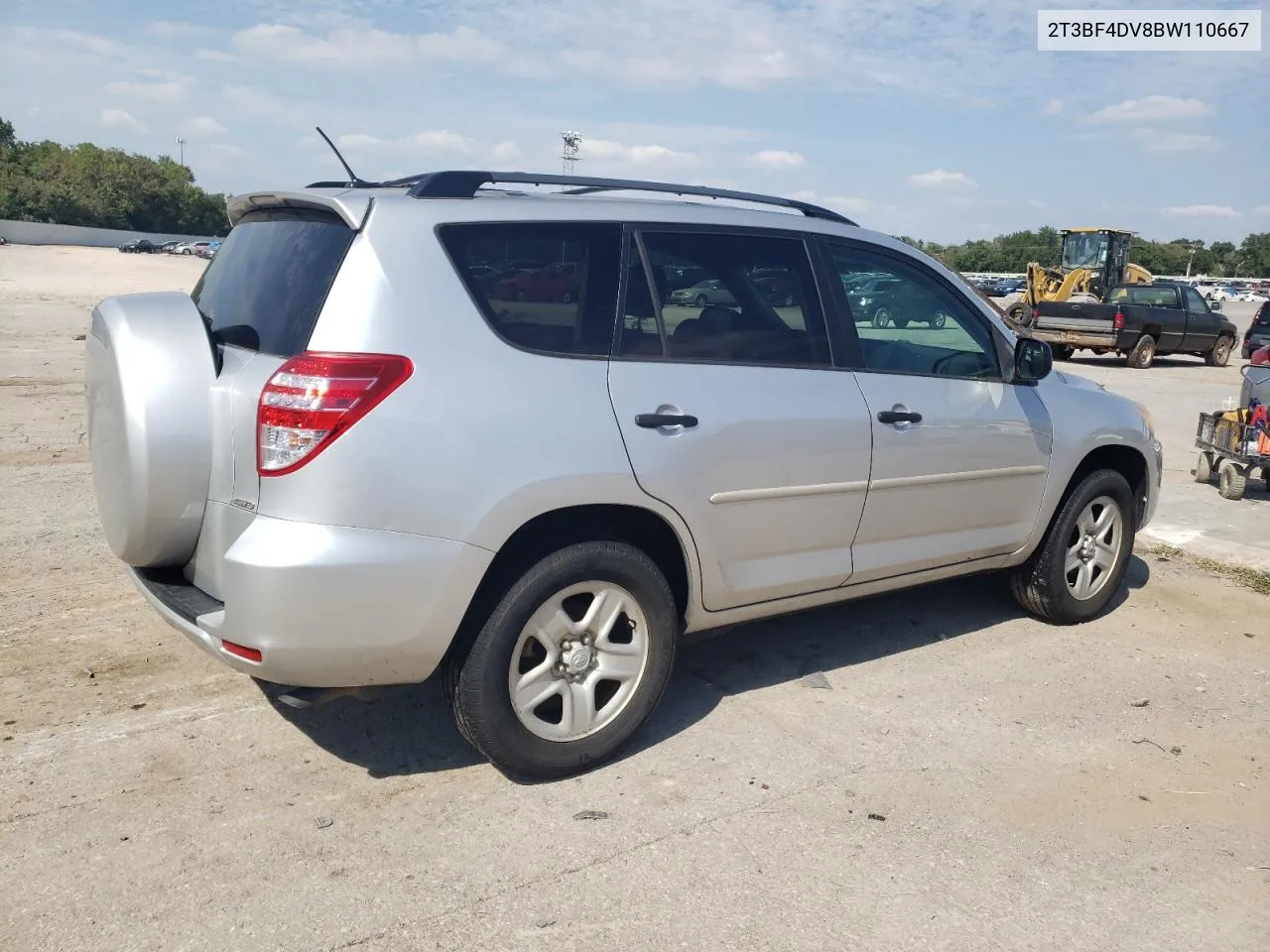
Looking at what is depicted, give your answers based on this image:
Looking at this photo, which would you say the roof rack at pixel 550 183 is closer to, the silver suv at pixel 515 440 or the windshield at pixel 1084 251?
the silver suv at pixel 515 440

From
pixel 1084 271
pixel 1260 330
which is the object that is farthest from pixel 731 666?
pixel 1084 271

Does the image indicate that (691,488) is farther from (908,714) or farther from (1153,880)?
(1153,880)

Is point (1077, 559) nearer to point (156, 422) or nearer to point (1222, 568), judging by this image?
point (1222, 568)

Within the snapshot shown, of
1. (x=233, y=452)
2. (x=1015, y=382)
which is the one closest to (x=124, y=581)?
(x=233, y=452)

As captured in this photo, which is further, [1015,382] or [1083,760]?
[1015,382]

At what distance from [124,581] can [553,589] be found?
9.34 feet

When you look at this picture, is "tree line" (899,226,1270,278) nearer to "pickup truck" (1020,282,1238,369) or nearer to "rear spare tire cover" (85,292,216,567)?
"pickup truck" (1020,282,1238,369)

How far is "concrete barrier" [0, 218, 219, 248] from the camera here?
241 ft

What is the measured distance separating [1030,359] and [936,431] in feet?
2.29

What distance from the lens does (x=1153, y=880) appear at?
3.11 metres

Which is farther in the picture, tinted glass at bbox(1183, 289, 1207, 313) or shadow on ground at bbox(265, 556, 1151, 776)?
tinted glass at bbox(1183, 289, 1207, 313)

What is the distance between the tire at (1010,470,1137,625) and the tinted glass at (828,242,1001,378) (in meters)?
0.88

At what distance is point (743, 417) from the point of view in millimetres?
3730

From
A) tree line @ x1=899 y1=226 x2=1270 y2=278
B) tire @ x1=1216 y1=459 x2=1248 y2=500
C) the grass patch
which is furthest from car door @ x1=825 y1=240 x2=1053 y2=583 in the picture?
tree line @ x1=899 y1=226 x2=1270 y2=278
